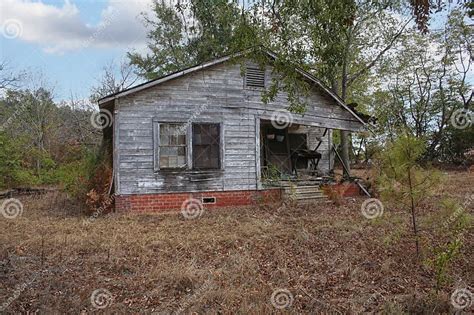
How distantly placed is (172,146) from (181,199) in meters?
1.69

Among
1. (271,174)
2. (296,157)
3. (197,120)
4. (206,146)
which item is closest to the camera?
(197,120)

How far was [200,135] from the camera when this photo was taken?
11945 mm

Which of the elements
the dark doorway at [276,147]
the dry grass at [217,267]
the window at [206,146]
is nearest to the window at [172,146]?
the window at [206,146]

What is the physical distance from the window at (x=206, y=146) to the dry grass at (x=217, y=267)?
111 inches

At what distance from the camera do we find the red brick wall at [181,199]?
11.2 meters

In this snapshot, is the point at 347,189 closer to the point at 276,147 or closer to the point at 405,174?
the point at 276,147

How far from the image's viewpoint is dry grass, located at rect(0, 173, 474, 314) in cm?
485

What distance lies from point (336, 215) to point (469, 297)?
18.4 feet

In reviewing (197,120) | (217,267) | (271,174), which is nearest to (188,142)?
(197,120)

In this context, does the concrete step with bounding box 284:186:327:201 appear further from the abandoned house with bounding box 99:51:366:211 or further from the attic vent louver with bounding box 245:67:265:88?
the attic vent louver with bounding box 245:67:265:88

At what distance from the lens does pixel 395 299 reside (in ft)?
16.4

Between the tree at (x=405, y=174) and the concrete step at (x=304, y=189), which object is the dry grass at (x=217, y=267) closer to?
the tree at (x=405, y=174)

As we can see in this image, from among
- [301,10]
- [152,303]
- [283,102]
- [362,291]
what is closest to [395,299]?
[362,291]

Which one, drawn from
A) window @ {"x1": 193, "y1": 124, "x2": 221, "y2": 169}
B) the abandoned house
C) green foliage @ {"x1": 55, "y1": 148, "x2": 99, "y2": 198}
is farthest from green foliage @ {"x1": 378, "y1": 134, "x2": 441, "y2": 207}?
green foliage @ {"x1": 55, "y1": 148, "x2": 99, "y2": 198}
